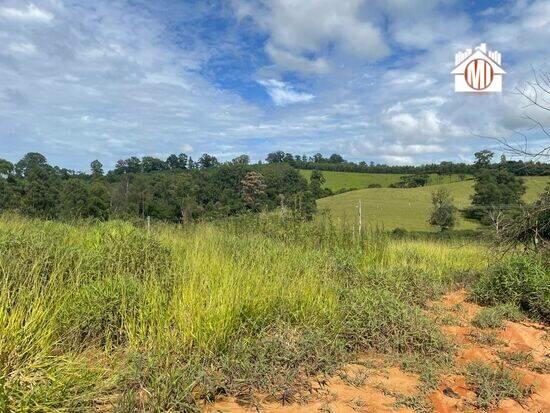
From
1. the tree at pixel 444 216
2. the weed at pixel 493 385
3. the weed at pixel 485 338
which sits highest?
the weed at pixel 493 385

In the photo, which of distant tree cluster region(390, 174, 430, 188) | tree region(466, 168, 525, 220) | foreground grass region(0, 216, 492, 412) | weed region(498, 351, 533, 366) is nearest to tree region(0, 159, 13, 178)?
foreground grass region(0, 216, 492, 412)

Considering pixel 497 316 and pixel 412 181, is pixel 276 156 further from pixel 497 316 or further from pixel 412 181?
pixel 497 316

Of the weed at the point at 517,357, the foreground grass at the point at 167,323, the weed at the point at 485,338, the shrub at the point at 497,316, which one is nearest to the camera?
the foreground grass at the point at 167,323

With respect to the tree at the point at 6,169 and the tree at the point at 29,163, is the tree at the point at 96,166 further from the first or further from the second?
the tree at the point at 6,169

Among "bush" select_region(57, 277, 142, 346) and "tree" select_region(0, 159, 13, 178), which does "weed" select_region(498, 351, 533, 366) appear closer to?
"bush" select_region(57, 277, 142, 346)

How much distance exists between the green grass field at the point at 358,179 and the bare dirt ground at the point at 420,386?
56641 millimetres

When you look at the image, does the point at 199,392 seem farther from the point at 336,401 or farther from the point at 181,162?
Answer: the point at 181,162

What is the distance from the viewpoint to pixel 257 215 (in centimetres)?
944

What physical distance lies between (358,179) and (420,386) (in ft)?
216

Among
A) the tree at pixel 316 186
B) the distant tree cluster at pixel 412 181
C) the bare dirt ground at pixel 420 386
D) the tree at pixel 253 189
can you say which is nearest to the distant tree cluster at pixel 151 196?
the tree at pixel 253 189

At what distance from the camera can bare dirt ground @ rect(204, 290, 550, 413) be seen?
2.87 meters

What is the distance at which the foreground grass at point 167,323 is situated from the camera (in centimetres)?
261

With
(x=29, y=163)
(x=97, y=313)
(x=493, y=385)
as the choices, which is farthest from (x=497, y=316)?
(x=29, y=163)

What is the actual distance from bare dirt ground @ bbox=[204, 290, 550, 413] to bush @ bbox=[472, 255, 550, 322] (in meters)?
0.83
